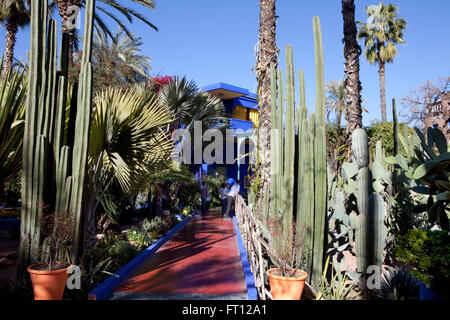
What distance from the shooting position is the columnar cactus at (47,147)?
14.3 ft

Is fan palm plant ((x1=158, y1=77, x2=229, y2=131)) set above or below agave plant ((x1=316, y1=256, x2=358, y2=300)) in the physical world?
above

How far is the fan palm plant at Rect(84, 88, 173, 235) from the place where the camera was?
5.32 meters

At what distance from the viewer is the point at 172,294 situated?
4.59 m

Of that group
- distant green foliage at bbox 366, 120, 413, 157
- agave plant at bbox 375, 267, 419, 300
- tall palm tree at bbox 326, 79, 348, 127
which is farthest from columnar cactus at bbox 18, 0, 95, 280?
tall palm tree at bbox 326, 79, 348, 127

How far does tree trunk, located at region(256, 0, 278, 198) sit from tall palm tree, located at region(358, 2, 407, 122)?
17848mm

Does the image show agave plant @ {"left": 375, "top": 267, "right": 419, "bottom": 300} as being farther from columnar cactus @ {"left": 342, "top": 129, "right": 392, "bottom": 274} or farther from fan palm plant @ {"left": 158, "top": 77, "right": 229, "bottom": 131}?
fan palm plant @ {"left": 158, "top": 77, "right": 229, "bottom": 131}

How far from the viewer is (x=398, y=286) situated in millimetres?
4293

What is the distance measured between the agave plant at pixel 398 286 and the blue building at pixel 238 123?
46.3ft

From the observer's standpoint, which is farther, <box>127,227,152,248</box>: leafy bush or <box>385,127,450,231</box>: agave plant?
<box>127,227,152,248</box>: leafy bush

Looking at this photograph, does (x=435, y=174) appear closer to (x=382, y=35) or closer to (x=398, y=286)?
(x=398, y=286)
